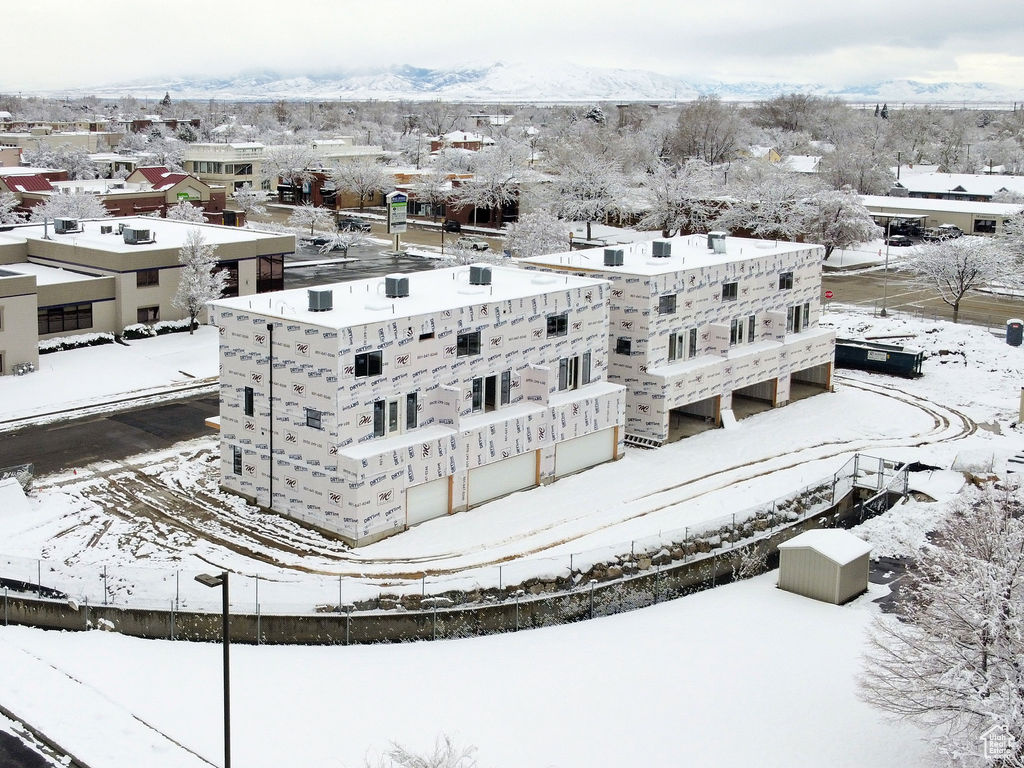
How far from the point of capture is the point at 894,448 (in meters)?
45.5

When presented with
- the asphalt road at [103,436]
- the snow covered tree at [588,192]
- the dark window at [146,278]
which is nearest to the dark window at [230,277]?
the dark window at [146,278]

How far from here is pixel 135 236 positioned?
218ft

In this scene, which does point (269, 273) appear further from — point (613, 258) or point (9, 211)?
point (9, 211)

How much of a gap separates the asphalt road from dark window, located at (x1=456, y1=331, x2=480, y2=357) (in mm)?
12573

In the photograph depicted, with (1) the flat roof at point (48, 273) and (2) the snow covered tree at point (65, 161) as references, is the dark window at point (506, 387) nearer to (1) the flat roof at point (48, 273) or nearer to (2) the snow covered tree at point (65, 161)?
(1) the flat roof at point (48, 273)

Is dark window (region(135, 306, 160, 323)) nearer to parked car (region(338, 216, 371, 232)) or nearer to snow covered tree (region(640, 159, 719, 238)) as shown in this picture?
parked car (region(338, 216, 371, 232))

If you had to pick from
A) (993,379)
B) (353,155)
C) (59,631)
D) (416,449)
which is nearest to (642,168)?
(353,155)

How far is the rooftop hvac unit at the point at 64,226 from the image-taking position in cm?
6906

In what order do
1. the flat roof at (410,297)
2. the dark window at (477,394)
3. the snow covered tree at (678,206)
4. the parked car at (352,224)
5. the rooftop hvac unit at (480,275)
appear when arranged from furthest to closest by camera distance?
the parked car at (352,224) < the snow covered tree at (678,206) < the rooftop hvac unit at (480,275) < the dark window at (477,394) < the flat roof at (410,297)

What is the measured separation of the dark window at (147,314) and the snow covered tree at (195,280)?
1060 millimetres

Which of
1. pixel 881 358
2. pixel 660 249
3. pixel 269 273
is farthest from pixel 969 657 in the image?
pixel 269 273

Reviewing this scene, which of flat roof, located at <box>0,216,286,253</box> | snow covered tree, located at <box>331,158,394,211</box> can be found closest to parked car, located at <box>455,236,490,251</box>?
flat roof, located at <box>0,216,286,253</box>

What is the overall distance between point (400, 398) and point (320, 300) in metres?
4.19

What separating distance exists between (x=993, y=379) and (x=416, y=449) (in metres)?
34.3
